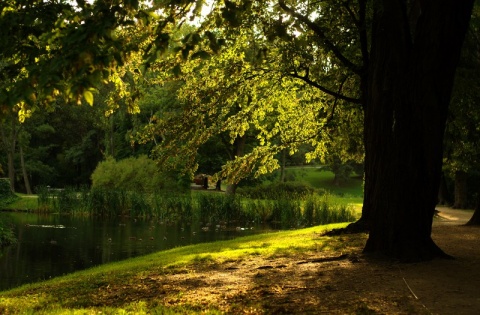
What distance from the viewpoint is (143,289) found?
7.55m

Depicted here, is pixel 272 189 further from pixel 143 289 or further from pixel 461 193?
pixel 143 289

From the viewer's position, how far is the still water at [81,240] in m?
13.6

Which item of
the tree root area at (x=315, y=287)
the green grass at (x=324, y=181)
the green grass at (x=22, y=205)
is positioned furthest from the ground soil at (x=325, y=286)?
the green grass at (x=324, y=181)

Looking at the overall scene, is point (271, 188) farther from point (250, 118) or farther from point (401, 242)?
point (401, 242)

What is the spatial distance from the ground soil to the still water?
5.57 metres

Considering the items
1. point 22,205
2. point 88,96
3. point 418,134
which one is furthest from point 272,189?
point 88,96

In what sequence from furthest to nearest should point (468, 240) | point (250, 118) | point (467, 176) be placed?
point (467, 176) < point (250, 118) < point (468, 240)

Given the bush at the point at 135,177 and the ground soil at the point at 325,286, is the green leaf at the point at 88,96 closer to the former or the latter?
the ground soil at the point at 325,286

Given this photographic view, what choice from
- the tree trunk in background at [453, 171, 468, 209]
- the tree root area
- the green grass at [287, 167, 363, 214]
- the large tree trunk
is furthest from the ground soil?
the green grass at [287, 167, 363, 214]

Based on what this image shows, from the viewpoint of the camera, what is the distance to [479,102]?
51.0ft

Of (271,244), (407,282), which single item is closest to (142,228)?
(271,244)

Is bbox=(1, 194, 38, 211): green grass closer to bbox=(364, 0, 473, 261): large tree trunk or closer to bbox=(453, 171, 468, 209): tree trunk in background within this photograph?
bbox=(453, 171, 468, 209): tree trunk in background

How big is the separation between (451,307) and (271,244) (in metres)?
6.78

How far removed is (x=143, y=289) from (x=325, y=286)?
2558 millimetres
